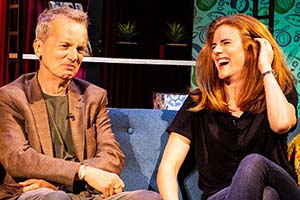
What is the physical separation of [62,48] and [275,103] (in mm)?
829

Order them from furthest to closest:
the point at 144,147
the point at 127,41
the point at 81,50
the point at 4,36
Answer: the point at 127,41, the point at 4,36, the point at 144,147, the point at 81,50

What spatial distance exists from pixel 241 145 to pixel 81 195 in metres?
0.65

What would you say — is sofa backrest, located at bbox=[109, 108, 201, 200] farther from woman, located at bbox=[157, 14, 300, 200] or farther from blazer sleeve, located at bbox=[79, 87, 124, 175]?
blazer sleeve, located at bbox=[79, 87, 124, 175]

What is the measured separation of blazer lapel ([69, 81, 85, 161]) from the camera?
221 cm

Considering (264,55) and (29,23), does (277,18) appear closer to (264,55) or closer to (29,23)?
(29,23)

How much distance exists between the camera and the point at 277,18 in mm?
6473

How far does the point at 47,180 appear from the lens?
6.73 feet

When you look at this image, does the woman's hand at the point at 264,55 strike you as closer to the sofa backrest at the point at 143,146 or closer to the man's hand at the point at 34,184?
the sofa backrest at the point at 143,146

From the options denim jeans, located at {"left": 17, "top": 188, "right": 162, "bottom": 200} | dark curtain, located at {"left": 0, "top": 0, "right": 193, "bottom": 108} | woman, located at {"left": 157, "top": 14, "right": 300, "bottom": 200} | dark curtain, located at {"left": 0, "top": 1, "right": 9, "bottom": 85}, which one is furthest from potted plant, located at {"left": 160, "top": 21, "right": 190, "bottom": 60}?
denim jeans, located at {"left": 17, "top": 188, "right": 162, "bottom": 200}

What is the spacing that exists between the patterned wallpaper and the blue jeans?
14.6 ft

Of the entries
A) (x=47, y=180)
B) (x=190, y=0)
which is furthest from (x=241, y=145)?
(x=190, y=0)

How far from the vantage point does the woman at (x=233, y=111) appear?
7.59 ft

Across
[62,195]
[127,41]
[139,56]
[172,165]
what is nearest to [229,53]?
[172,165]

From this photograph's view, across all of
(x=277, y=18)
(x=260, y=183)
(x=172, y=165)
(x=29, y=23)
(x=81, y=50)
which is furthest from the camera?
(x=277, y=18)
